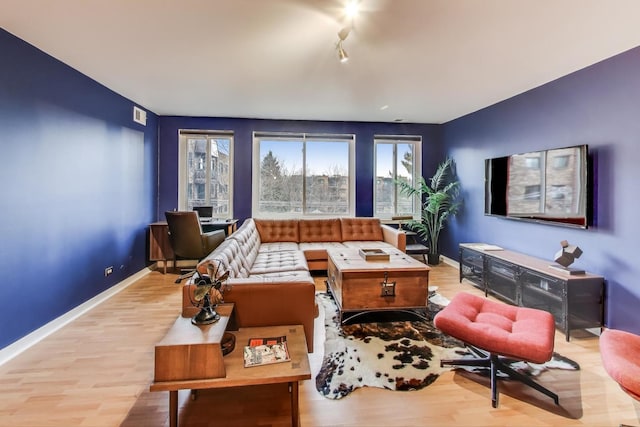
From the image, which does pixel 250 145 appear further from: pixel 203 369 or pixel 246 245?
pixel 203 369

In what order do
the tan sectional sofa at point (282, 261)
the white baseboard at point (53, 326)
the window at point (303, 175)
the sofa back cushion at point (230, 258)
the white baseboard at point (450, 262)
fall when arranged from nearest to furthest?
1. the tan sectional sofa at point (282, 261)
2. the sofa back cushion at point (230, 258)
3. the white baseboard at point (53, 326)
4. the white baseboard at point (450, 262)
5. the window at point (303, 175)

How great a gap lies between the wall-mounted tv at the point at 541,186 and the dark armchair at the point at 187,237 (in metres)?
4.11

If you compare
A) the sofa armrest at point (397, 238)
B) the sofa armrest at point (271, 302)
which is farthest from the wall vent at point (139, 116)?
the sofa armrest at point (397, 238)

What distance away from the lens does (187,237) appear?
430 cm

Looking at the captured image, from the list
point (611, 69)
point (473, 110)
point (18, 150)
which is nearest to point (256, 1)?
point (18, 150)

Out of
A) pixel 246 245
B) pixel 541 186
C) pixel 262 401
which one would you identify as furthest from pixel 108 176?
pixel 541 186

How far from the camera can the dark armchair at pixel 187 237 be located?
13.9 feet

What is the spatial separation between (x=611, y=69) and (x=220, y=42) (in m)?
3.51

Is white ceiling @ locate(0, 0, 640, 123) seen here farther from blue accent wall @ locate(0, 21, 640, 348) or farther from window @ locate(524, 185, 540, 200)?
window @ locate(524, 185, 540, 200)

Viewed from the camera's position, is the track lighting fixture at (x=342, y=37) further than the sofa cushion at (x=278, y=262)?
No

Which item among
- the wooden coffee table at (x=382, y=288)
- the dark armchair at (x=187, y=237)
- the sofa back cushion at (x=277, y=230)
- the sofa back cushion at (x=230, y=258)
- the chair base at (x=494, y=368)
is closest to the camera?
the chair base at (x=494, y=368)

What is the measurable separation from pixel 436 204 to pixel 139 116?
493cm

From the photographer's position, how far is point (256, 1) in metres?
1.99

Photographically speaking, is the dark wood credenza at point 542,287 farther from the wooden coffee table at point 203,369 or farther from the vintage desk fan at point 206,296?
the vintage desk fan at point 206,296
